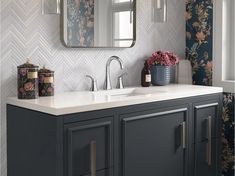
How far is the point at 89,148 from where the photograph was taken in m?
2.02

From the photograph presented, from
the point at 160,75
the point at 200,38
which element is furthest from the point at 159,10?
the point at 200,38

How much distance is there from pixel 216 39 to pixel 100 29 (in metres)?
1.07

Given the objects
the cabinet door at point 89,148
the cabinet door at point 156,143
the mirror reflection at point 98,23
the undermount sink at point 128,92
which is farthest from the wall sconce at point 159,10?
the cabinet door at point 89,148

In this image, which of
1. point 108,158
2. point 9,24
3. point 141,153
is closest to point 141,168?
point 141,153

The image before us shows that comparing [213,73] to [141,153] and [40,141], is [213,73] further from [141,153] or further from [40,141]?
[40,141]

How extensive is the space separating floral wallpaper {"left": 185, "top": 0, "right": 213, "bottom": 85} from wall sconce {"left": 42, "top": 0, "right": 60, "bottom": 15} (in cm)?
148

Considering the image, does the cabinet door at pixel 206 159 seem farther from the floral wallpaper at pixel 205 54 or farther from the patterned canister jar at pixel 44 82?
the patterned canister jar at pixel 44 82

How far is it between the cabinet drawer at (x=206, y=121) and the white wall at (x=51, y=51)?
0.58 meters

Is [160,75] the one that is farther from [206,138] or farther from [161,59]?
[206,138]

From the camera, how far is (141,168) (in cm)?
231

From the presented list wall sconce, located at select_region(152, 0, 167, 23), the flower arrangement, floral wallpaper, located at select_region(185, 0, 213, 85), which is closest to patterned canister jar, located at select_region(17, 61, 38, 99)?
wall sconce, located at select_region(152, 0, 167, 23)

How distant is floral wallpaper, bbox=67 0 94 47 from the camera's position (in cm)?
251

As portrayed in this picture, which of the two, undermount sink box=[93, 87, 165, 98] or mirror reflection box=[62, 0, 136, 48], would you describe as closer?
mirror reflection box=[62, 0, 136, 48]

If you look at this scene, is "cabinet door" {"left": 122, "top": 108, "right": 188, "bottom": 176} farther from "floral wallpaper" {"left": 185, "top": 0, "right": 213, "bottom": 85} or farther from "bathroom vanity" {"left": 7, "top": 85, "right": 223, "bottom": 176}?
"floral wallpaper" {"left": 185, "top": 0, "right": 213, "bottom": 85}
